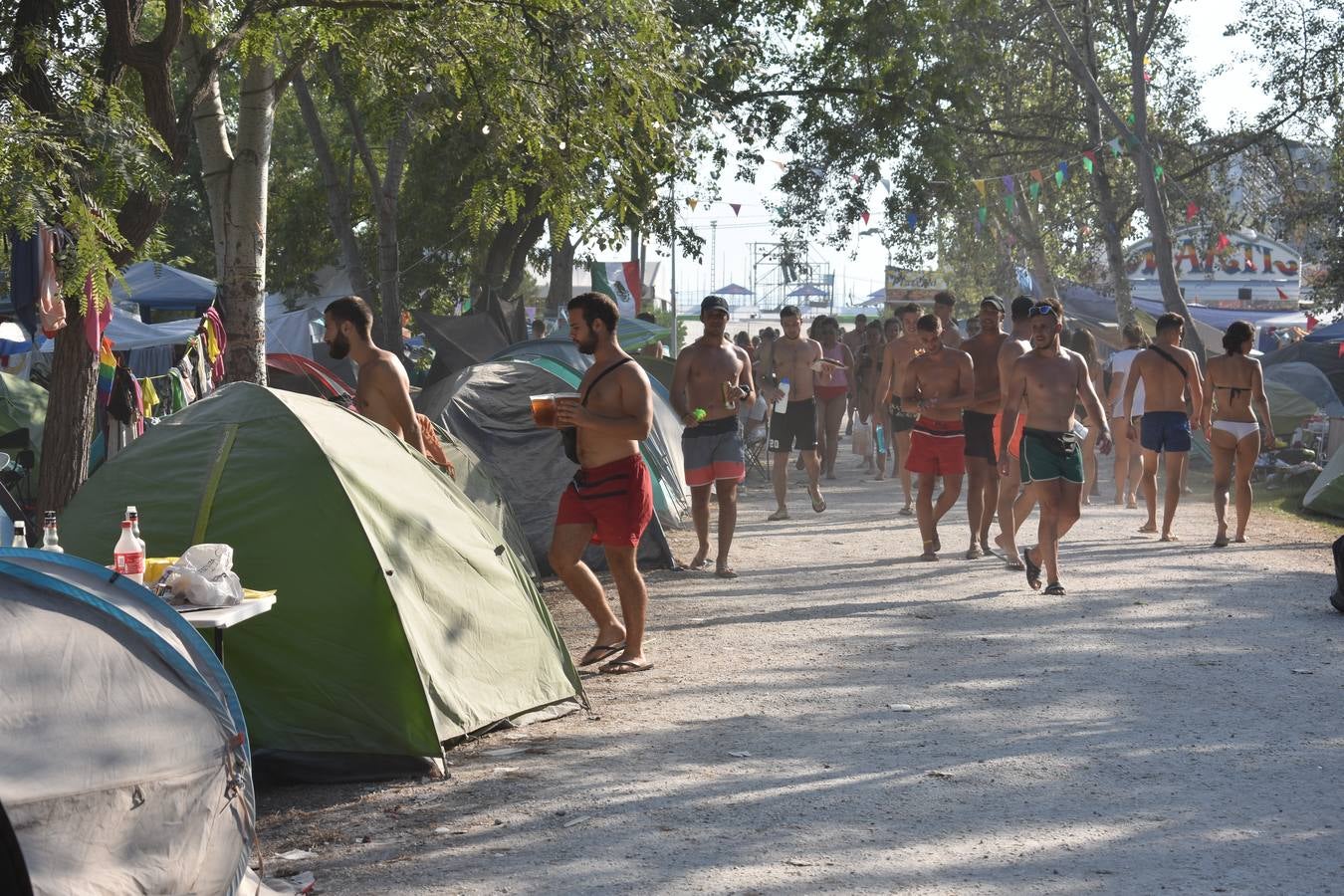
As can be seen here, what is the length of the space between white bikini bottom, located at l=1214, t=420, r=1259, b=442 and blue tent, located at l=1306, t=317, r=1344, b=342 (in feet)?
40.6

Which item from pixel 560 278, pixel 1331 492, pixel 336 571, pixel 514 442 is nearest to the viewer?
pixel 336 571

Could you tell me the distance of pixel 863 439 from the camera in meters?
21.5

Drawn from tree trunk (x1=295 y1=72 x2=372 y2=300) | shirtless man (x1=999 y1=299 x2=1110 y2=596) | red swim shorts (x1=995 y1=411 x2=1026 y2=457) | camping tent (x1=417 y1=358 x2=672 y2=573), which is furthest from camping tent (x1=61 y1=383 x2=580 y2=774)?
tree trunk (x1=295 y1=72 x2=372 y2=300)

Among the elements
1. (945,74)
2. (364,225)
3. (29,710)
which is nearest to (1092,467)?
(945,74)

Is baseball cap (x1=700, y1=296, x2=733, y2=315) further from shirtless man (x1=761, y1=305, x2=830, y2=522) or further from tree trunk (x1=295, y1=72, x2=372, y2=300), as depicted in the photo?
tree trunk (x1=295, y1=72, x2=372, y2=300)

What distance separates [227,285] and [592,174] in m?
3.15

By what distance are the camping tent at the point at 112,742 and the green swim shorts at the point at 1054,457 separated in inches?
260

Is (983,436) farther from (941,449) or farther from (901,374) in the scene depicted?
(901,374)

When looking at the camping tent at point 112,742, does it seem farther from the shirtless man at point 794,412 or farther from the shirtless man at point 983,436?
the shirtless man at point 794,412

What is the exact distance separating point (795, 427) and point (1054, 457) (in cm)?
521

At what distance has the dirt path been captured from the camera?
462cm

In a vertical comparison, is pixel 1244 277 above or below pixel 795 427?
above

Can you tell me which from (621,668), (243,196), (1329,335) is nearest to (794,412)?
(243,196)

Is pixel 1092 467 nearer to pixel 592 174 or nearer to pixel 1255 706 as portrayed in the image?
pixel 592 174
